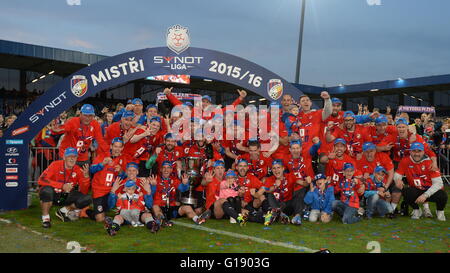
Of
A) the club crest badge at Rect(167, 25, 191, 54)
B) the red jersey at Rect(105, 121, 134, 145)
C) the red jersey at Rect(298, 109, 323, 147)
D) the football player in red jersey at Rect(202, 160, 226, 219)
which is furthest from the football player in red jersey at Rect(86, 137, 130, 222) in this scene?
the red jersey at Rect(298, 109, 323, 147)

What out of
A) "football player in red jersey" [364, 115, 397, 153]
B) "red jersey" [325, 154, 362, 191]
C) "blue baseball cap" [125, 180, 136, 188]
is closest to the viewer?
"blue baseball cap" [125, 180, 136, 188]

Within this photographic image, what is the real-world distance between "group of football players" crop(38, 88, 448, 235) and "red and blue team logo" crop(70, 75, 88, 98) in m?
0.28

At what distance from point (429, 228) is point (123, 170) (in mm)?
5550

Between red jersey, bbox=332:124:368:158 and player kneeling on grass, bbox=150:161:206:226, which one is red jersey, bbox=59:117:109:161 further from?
red jersey, bbox=332:124:368:158

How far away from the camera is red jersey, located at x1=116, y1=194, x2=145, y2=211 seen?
6773 mm

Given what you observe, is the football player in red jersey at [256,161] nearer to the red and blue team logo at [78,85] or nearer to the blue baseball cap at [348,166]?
the blue baseball cap at [348,166]

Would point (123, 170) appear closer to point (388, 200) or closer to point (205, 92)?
point (388, 200)

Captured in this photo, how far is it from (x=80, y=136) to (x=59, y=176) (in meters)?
1.20

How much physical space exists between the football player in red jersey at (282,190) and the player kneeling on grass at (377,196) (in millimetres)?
1293

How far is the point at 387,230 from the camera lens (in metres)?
6.60

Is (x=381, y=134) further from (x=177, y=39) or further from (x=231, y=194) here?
(x=177, y=39)

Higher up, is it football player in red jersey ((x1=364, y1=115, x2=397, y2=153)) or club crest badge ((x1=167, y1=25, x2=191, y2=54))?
club crest badge ((x1=167, y1=25, x2=191, y2=54))

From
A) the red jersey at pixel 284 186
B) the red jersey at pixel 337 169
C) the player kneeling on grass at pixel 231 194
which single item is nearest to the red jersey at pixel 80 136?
the player kneeling on grass at pixel 231 194

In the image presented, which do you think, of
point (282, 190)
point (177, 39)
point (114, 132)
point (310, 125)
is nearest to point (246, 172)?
point (282, 190)
